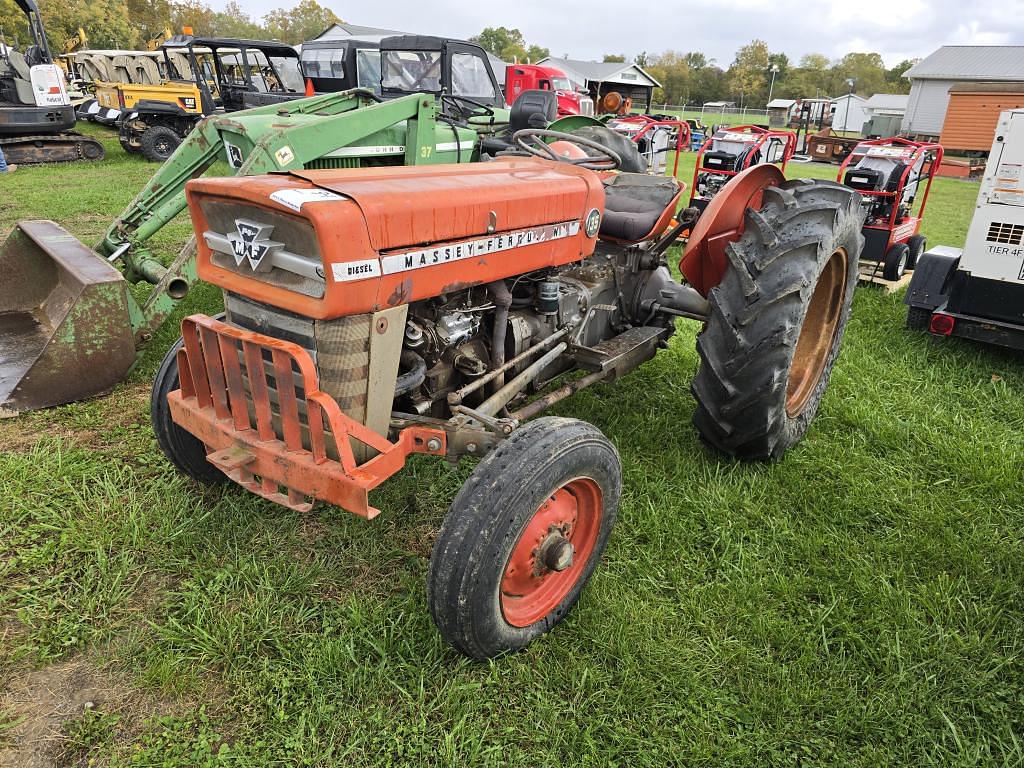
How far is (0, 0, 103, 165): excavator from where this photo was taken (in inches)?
458

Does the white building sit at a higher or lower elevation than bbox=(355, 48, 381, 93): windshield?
lower

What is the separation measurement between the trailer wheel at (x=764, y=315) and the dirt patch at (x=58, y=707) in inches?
91.6

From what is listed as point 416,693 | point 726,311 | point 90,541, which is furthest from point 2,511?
point 726,311

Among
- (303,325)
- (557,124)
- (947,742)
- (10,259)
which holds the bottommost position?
(947,742)

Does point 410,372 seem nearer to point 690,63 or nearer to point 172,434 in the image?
point 172,434

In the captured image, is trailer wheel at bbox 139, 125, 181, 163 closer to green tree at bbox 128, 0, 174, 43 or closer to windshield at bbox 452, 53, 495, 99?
windshield at bbox 452, 53, 495, 99

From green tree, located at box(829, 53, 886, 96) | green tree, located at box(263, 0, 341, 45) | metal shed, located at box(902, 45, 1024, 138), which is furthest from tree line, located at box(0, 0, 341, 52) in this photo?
green tree, located at box(829, 53, 886, 96)

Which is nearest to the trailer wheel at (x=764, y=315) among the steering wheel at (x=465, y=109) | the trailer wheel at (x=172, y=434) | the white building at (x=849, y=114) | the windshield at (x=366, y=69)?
the trailer wheel at (x=172, y=434)

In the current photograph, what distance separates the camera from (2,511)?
2826mm

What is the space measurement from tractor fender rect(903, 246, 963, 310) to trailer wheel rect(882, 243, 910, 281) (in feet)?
5.97

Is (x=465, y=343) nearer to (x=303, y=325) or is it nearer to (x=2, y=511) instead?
(x=303, y=325)

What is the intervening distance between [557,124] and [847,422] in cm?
255

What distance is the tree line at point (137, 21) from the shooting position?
3409 centimetres

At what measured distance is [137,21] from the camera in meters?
47.8
